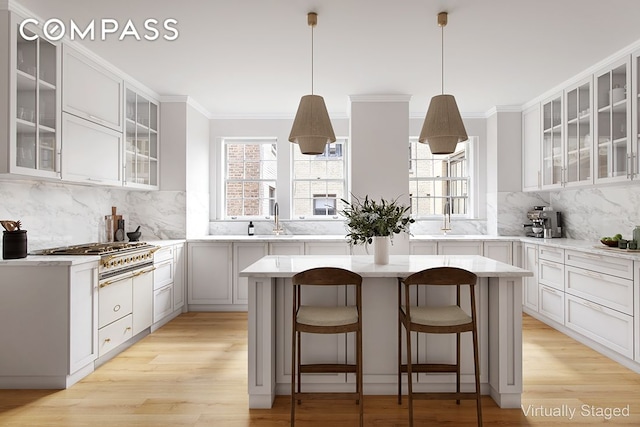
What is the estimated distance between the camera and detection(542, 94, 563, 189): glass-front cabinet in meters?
4.49

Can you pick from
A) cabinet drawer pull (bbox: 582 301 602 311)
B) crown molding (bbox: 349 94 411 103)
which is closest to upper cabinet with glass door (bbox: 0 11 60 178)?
crown molding (bbox: 349 94 411 103)

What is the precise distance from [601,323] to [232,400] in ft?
10.9

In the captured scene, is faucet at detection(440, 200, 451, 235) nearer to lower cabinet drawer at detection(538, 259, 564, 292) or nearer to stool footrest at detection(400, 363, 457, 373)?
lower cabinet drawer at detection(538, 259, 564, 292)

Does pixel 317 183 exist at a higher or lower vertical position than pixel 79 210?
higher

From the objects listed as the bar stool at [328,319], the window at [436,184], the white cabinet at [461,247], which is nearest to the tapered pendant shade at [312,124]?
the bar stool at [328,319]

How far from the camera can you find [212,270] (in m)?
5.00

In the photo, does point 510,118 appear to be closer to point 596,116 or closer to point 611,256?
point 596,116

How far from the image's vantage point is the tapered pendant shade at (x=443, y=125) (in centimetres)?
270

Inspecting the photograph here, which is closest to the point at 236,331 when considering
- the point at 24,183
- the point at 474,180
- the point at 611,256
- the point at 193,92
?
the point at 24,183

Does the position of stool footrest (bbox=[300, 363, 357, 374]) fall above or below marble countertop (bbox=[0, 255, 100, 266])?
below

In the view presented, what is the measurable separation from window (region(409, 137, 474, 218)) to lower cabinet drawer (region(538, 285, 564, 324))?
1.72 metres

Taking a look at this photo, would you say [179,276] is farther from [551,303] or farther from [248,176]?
[551,303]

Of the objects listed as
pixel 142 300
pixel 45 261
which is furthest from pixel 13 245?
pixel 142 300

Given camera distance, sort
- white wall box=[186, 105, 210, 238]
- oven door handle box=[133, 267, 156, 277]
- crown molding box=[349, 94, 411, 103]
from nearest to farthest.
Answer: oven door handle box=[133, 267, 156, 277]
crown molding box=[349, 94, 411, 103]
white wall box=[186, 105, 210, 238]
